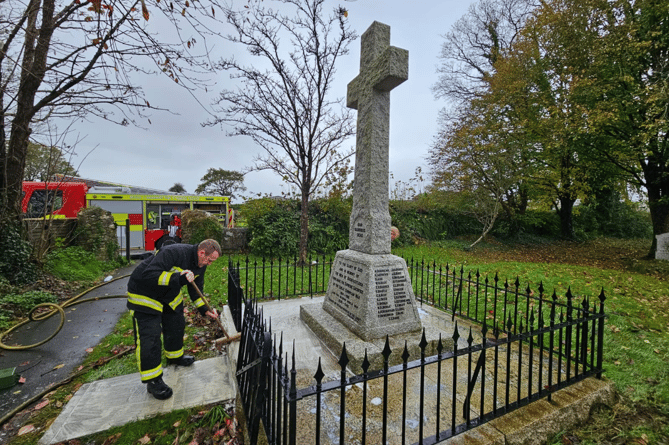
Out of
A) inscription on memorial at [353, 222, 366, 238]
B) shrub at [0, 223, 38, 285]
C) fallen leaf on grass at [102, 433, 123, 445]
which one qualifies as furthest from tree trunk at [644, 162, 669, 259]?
shrub at [0, 223, 38, 285]

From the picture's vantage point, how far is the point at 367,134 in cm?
361

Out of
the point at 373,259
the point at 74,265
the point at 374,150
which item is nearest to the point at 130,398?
the point at 373,259

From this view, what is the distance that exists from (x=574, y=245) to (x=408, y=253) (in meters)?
10.6

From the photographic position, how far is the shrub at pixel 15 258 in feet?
19.5

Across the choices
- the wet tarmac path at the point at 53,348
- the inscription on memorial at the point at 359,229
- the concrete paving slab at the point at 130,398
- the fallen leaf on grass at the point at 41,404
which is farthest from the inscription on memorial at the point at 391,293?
the wet tarmac path at the point at 53,348

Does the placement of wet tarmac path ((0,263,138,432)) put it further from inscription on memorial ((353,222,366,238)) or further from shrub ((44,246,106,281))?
inscription on memorial ((353,222,366,238))

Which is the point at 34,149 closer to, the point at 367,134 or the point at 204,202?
the point at 204,202

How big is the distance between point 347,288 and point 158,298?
218 centimetres

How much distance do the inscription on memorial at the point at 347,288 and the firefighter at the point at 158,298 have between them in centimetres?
166

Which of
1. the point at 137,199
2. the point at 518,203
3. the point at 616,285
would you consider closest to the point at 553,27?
the point at 518,203

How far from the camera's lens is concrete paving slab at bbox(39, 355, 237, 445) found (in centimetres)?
248

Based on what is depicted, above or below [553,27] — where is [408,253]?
below

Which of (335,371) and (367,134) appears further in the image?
(367,134)

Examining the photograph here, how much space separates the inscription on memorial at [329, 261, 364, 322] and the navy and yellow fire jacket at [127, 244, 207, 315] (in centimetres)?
186
